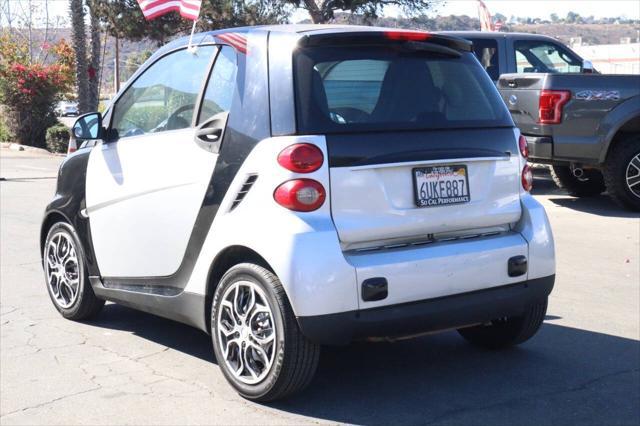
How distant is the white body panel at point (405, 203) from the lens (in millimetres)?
4484

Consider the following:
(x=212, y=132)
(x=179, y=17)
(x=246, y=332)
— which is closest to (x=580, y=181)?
(x=212, y=132)

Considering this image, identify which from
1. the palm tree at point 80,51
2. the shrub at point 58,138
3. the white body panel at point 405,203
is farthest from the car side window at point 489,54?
the palm tree at point 80,51

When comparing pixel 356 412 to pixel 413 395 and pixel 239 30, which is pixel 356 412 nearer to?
pixel 413 395

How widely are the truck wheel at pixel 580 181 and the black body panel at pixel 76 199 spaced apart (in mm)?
8027

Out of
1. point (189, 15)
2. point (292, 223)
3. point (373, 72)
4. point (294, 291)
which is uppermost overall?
point (189, 15)

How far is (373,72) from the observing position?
191 inches

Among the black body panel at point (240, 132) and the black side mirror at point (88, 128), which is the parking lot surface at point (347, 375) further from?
the black side mirror at point (88, 128)

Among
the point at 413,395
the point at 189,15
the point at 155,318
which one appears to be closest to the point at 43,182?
the point at 189,15

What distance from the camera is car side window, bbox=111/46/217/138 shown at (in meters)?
5.33

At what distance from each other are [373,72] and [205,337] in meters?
2.22

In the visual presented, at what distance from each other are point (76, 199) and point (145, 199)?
894mm

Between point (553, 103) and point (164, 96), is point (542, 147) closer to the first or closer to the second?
point (553, 103)

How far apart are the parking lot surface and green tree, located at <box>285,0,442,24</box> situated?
2388cm

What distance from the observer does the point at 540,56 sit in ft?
48.2
